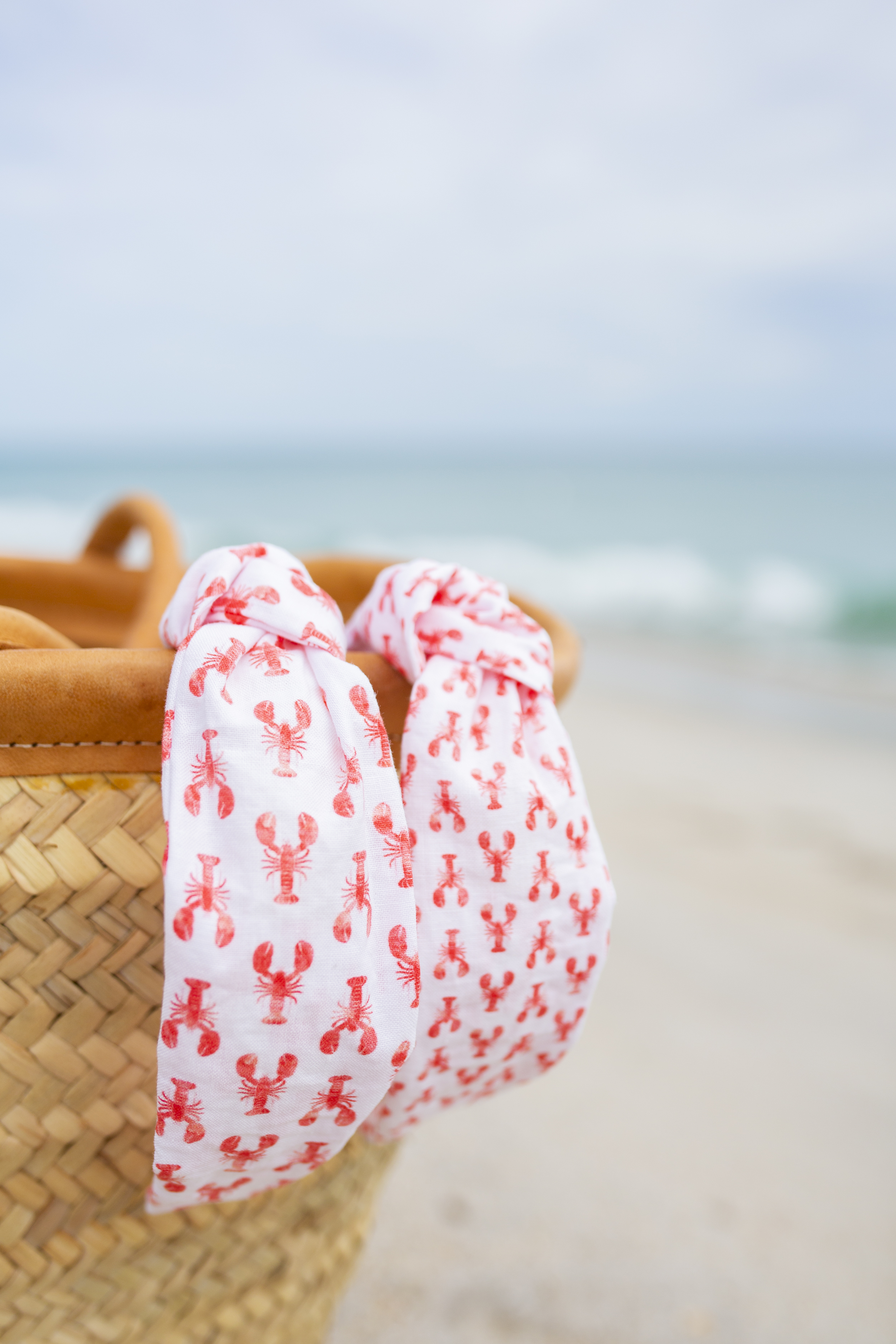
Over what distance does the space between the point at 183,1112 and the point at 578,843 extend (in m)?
0.23

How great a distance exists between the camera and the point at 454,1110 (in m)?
1.12

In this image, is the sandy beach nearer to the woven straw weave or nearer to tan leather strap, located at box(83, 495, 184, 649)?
the woven straw weave

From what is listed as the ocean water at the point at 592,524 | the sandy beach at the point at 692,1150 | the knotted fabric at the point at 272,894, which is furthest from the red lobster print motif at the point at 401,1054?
the ocean water at the point at 592,524

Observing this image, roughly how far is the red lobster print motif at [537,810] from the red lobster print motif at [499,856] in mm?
12

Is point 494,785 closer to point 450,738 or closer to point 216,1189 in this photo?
point 450,738

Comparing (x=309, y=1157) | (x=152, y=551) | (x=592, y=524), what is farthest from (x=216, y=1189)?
(x=592, y=524)

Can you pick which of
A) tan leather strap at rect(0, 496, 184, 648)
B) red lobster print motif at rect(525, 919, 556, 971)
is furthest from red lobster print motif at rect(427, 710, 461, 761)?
tan leather strap at rect(0, 496, 184, 648)

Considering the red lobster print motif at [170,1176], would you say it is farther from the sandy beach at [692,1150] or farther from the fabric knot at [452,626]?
the sandy beach at [692,1150]

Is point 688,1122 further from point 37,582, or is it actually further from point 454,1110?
point 37,582

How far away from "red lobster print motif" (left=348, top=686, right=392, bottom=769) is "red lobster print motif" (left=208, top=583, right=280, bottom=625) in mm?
56

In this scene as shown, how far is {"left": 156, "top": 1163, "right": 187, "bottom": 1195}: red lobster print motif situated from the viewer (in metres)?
0.44

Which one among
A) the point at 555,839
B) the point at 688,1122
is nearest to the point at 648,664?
the point at 688,1122

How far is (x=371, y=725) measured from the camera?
0.45m

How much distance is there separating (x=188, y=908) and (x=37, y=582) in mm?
617
